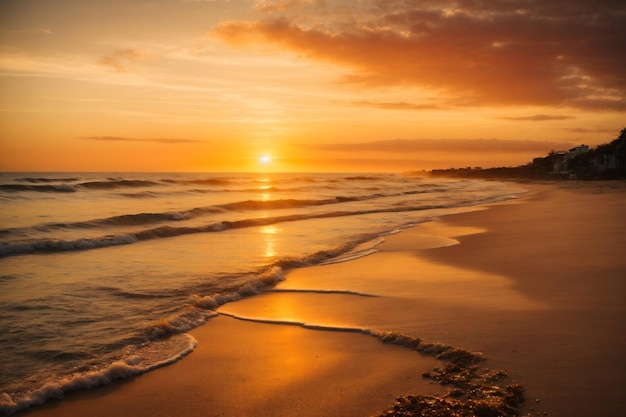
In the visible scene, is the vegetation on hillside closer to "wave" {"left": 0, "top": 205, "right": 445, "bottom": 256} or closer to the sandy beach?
"wave" {"left": 0, "top": 205, "right": 445, "bottom": 256}

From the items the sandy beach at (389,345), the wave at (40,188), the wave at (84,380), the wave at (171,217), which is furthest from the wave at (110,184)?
the wave at (84,380)

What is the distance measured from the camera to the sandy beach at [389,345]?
4.29 m

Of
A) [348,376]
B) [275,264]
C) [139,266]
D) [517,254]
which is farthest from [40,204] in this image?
[348,376]

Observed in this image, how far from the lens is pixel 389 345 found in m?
5.64

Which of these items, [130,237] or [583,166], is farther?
[583,166]

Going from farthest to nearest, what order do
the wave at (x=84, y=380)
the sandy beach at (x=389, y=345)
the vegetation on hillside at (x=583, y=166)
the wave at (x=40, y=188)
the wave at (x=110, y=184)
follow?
1. the vegetation on hillside at (x=583, y=166)
2. the wave at (x=110, y=184)
3. the wave at (x=40, y=188)
4. the wave at (x=84, y=380)
5. the sandy beach at (x=389, y=345)

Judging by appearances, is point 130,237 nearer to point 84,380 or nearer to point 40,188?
point 84,380

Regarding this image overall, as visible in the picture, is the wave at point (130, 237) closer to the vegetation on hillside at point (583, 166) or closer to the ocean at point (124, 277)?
the ocean at point (124, 277)

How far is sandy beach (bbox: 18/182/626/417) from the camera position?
14.1 feet

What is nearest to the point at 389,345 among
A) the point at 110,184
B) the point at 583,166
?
the point at 110,184

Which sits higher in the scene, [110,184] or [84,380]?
[110,184]

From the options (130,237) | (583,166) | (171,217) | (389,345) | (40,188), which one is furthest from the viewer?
(583,166)

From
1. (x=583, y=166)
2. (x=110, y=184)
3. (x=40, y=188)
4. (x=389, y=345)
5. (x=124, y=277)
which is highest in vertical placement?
(x=583, y=166)

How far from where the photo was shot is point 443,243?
14250 mm
